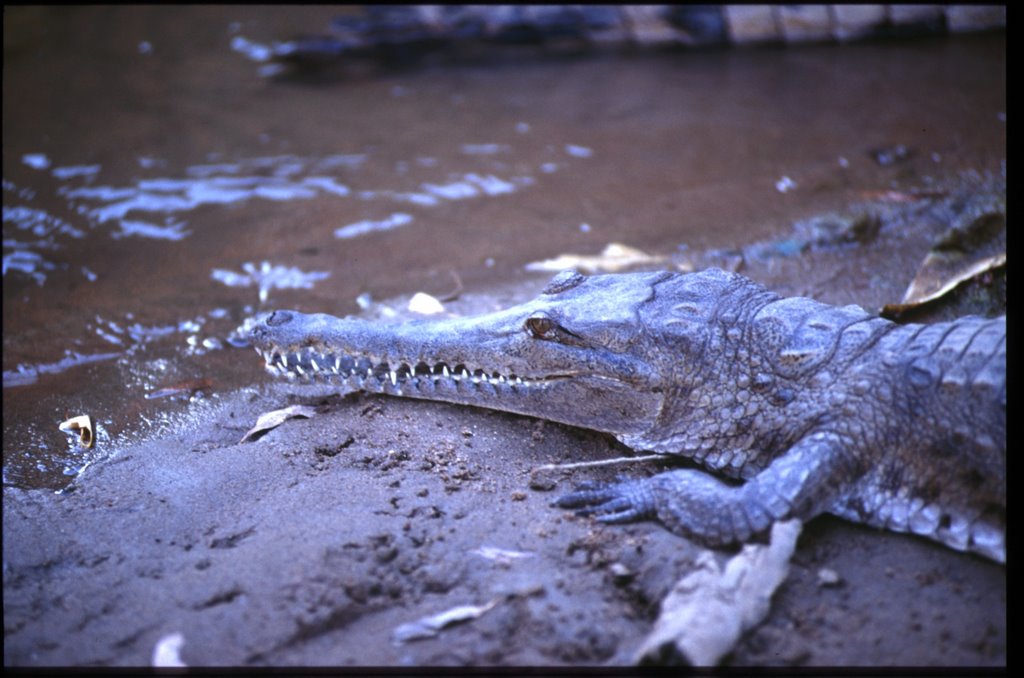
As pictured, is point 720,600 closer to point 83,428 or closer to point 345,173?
point 83,428

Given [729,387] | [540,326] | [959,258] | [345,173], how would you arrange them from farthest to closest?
[345,173] → [959,258] → [540,326] → [729,387]

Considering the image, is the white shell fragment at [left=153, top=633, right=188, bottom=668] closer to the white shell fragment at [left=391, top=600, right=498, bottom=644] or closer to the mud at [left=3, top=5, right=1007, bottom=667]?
the mud at [left=3, top=5, right=1007, bottom=667]

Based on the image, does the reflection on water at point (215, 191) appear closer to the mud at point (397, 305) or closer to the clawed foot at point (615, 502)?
the mud at point (397, 305)

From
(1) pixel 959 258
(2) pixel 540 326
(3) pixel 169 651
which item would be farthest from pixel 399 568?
(1) pixel 959 258

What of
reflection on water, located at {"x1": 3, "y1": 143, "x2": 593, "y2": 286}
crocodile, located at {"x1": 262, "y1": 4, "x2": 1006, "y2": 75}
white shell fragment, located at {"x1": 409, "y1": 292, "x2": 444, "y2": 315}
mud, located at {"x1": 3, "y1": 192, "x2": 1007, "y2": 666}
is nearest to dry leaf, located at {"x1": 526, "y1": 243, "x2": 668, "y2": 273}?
white shell fragment, located at {"x1": 409, "y1": 292, "x2": 444, "y2": 315}

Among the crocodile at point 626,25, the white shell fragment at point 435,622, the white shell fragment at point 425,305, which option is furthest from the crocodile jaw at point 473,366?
the crocodile at point 626,25

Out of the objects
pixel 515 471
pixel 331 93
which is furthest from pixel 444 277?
pixel 331 93

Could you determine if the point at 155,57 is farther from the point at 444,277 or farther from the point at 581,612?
the point at 581,612
